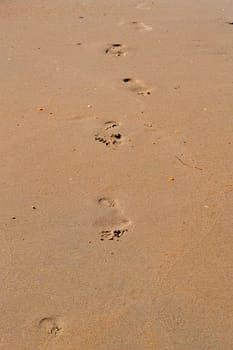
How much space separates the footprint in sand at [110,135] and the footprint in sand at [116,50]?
1141mm

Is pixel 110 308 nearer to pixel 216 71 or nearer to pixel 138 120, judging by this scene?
pixel 138 120

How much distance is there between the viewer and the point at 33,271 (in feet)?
9.20

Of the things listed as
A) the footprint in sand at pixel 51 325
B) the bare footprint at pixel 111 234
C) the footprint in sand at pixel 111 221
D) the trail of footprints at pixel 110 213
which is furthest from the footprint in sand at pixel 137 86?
the footprint in sand at pixel 51 325

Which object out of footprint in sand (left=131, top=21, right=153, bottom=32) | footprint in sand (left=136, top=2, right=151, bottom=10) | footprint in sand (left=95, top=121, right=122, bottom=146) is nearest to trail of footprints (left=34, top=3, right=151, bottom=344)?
footprint in sand (left=95, top=121, right=122, bottom=146)

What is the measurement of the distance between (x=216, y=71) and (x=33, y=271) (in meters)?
2.46

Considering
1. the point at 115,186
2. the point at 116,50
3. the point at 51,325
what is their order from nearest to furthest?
the point at 51,325 < the point at 115,186 < the point at 116,50

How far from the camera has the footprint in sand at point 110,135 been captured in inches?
149

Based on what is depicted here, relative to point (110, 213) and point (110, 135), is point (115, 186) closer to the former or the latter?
point (110, 213)

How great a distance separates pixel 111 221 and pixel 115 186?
0.31m

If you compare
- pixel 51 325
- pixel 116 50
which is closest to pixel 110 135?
pixel 116 50

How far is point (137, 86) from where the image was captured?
446cm

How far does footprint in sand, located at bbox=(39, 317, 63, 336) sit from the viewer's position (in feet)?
8.29

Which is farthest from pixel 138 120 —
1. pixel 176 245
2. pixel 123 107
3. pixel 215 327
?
pixel 215 327

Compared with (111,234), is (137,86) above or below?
below
